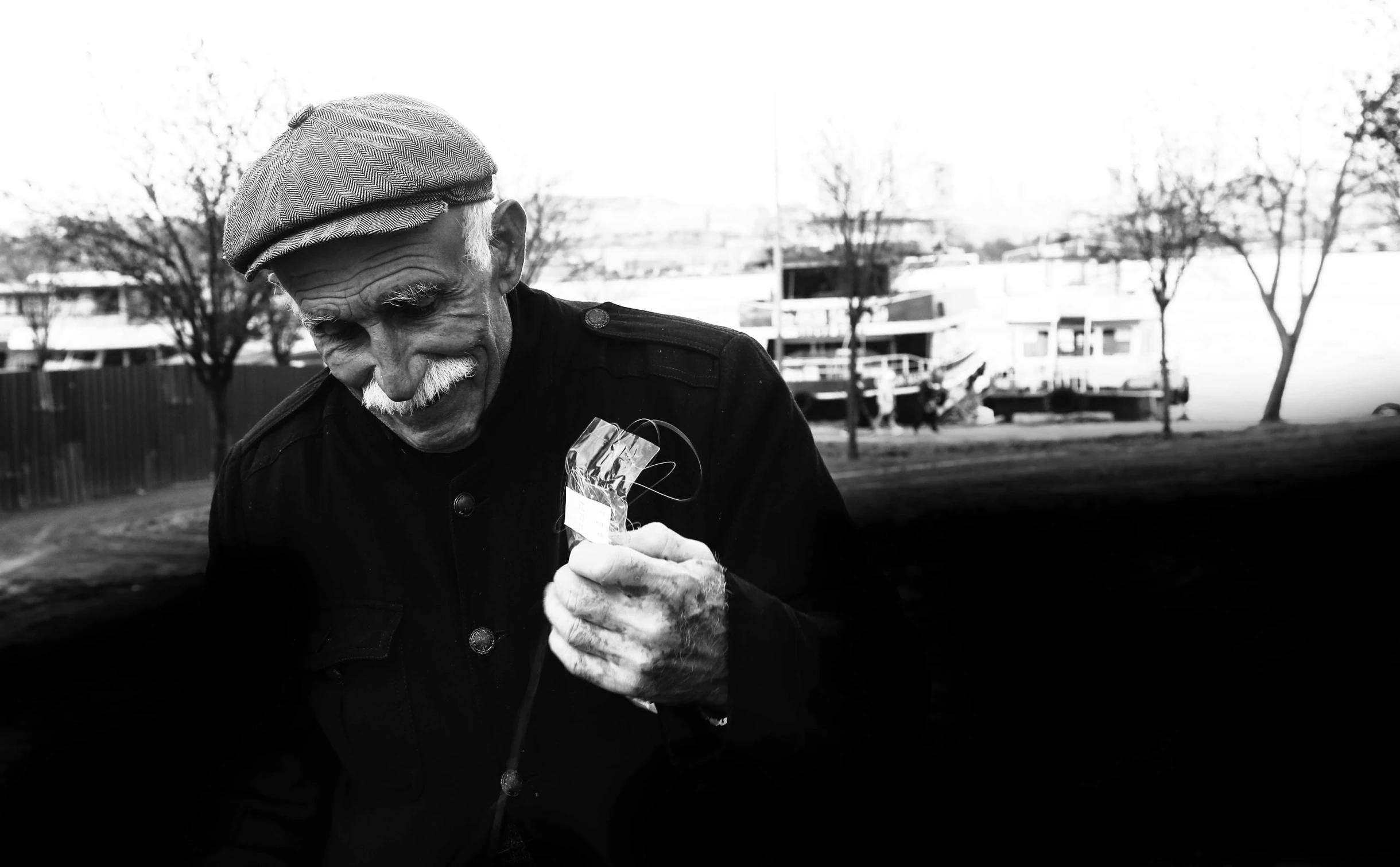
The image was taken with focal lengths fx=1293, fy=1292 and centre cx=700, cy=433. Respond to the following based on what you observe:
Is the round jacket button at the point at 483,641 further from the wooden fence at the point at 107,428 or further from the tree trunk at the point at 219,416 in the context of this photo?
the wooden fence at the point at 107,428

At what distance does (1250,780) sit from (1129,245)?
19.1m

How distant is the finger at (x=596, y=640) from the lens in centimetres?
163

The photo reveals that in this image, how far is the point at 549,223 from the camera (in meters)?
18.8

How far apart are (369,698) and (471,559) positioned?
0.28 m

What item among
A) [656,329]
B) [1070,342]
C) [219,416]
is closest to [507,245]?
[656,329]

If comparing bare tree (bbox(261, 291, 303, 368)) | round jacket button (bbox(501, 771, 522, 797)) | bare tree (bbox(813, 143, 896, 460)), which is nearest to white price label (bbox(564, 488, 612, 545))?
round jacket button (bbox(501, 771, 522, 797))

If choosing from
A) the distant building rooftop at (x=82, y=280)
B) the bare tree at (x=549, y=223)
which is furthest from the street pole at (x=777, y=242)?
the distant building rooftop at (x=82, y=280)

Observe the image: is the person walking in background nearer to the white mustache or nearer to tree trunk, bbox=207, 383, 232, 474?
tree trunk, bbox=207, 383, 232, 474

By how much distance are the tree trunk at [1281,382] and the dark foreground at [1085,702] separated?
33.6 feet

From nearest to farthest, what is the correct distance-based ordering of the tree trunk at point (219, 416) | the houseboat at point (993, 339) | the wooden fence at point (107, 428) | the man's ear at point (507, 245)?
1. the man's ear at point (507, 245)
2. the tree trunk at point (219, 416)
3. the wooden fence at point (107, 428)
4. the houseboat at point (993, 339)

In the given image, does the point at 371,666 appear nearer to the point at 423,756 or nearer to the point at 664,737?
the point at 423,756

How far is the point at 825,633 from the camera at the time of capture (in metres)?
1.94

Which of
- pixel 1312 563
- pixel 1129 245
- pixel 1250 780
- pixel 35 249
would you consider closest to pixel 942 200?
pixel 1129 245

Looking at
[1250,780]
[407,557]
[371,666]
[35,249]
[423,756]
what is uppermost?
[35,249]
